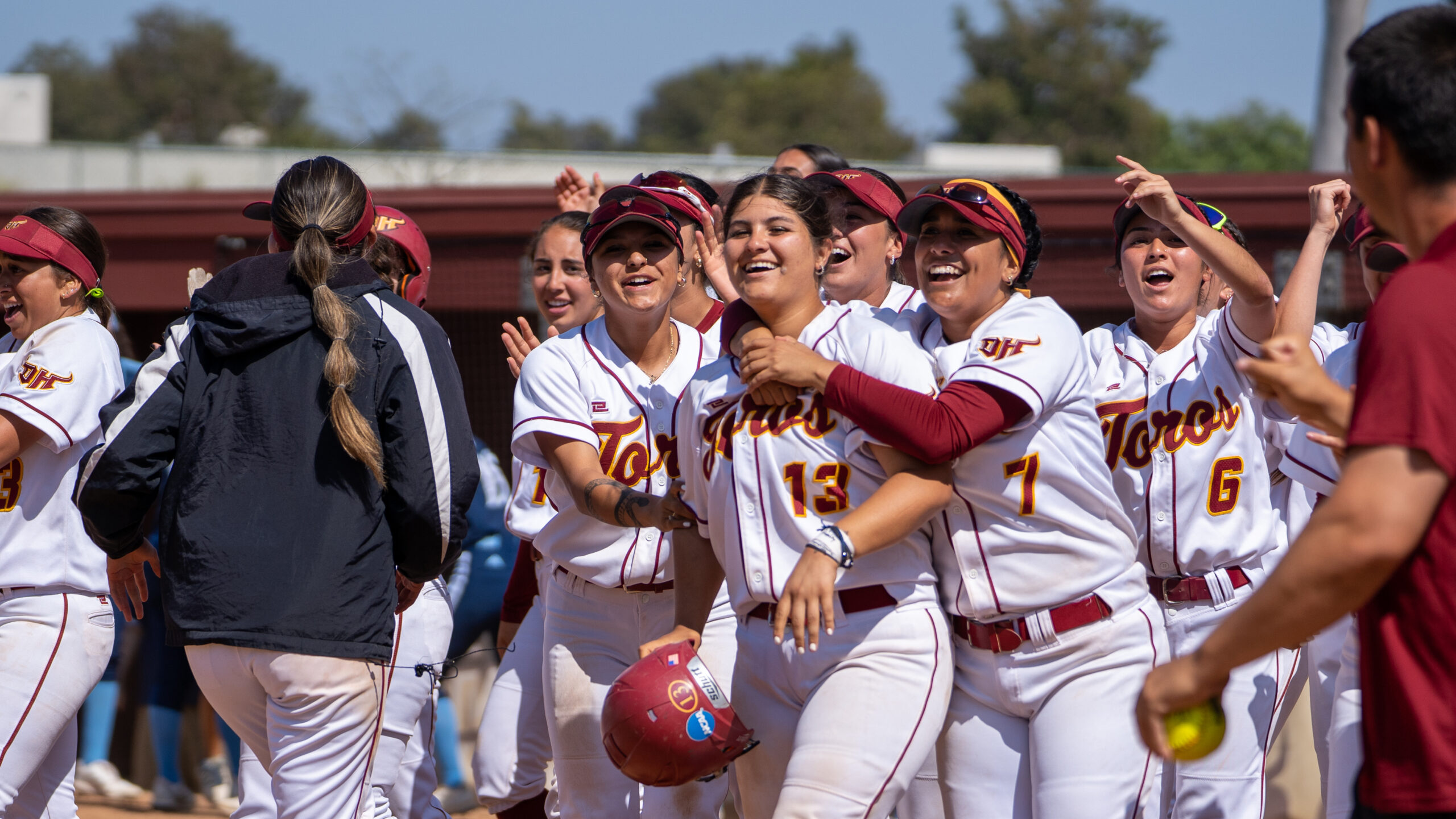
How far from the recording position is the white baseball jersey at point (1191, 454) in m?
3.67

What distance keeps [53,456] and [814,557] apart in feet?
7.48

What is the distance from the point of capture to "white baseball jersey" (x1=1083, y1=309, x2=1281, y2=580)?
12.0ft

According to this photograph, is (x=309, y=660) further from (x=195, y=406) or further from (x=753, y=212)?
(x=753, y=212)

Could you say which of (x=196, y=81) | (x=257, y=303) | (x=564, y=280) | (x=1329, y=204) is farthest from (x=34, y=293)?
(x=196, y=81)

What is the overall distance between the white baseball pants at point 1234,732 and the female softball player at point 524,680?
1769 millimetres

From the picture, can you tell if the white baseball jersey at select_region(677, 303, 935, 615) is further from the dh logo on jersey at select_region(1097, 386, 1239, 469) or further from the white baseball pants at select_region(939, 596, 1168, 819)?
the dh logo on jersey at select_region(1097, 386, 1239, 469)

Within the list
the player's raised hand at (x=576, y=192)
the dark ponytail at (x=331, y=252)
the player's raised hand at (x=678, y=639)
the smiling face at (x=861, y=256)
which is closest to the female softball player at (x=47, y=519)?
the dark ponytail at (x=331, y=252)

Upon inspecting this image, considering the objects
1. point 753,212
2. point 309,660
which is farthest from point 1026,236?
point 309,660

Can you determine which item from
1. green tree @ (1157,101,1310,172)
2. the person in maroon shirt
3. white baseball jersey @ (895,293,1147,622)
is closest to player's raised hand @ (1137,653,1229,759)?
the person in maroon shirt

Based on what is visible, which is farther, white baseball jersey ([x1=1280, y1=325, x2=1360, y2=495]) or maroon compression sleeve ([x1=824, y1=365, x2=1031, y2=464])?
white baseball jersey ([x1=1280, y1=325, x2=1360, y2=495])

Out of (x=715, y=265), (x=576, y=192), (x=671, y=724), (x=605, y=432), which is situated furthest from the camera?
(x=576, y=192)

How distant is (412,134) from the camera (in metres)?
28.0

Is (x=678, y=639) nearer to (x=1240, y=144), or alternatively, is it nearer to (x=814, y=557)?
(x=814, y=557)

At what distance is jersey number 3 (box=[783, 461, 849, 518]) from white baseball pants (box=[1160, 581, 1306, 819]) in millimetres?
1184
